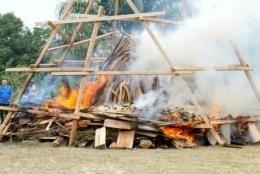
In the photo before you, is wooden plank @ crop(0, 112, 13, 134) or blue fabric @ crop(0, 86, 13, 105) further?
blue fabric @ crop(0, 86, 13, 105)

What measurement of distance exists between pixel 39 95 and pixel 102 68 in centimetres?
245

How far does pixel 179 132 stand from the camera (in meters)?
11.5

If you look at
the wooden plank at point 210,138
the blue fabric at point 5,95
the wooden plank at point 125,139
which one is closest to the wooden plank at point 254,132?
the wooden plank at point 210,138

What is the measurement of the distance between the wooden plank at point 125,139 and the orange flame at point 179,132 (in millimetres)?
915

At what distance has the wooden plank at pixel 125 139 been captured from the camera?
10.8 metres

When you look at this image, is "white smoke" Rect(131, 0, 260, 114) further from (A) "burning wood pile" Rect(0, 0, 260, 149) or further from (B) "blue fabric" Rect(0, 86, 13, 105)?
(B) "blue fabric" Rect(0, 86, 13, 105)

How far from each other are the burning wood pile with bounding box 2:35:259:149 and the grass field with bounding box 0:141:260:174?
592mm

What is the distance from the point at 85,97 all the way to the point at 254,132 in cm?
506

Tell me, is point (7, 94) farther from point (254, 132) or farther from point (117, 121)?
point (254, 132)

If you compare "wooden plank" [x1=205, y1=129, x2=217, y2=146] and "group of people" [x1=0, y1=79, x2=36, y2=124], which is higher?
"group of people" [x1=0, y1=79, x2=36, y2=124]

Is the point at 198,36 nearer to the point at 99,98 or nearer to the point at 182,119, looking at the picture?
the point at 182,119

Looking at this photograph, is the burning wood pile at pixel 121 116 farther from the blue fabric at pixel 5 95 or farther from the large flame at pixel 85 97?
the blue fabric at pixel 5 95

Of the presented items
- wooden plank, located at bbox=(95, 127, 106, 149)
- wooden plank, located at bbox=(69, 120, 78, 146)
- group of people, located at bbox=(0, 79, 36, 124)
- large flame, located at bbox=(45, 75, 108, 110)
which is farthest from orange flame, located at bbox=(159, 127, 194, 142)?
group of people, located at bbox=(0, 79, 36, 124)

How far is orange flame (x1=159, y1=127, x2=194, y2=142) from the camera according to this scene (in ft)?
37.5
